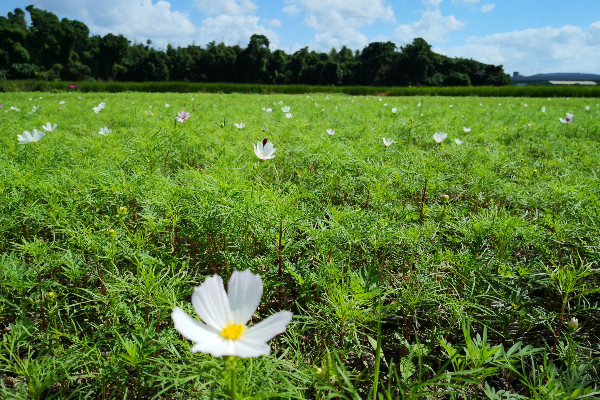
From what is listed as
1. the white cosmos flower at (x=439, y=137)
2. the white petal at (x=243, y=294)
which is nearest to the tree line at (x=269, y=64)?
the white cosmos flower at (x=439, y=137)

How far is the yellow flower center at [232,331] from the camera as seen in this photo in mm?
636

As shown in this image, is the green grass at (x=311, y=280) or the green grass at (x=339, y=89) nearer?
the green grass at (x=311, y=280)

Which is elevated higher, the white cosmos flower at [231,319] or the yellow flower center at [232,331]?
the white cosmos flower at [231,319]

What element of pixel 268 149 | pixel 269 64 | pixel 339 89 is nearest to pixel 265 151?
pixel 268 149

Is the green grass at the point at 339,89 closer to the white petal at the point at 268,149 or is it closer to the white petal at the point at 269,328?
the white petal at the point at 268,149

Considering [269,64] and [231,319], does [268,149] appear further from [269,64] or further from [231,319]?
[269,64]

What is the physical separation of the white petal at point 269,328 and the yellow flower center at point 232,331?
1 cm

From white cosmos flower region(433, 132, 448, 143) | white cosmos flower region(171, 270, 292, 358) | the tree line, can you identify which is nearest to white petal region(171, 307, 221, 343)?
white cosmos flower region(171, 270, 292, 358)

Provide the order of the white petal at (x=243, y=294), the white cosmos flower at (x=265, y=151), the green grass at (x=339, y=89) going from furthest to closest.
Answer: the green grass at (x=339, y=89) → the white cosmos flower at (x=265, y=151) → the white petal at (x=243, y=294)

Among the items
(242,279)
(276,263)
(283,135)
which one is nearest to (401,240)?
(276,263)

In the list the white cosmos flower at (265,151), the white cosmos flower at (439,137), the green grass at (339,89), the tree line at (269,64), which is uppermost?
the tree line at (269,64)

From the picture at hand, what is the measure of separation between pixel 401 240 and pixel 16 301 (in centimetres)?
159

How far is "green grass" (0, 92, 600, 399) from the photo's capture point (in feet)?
3.21

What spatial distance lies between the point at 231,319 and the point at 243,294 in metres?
0.06
